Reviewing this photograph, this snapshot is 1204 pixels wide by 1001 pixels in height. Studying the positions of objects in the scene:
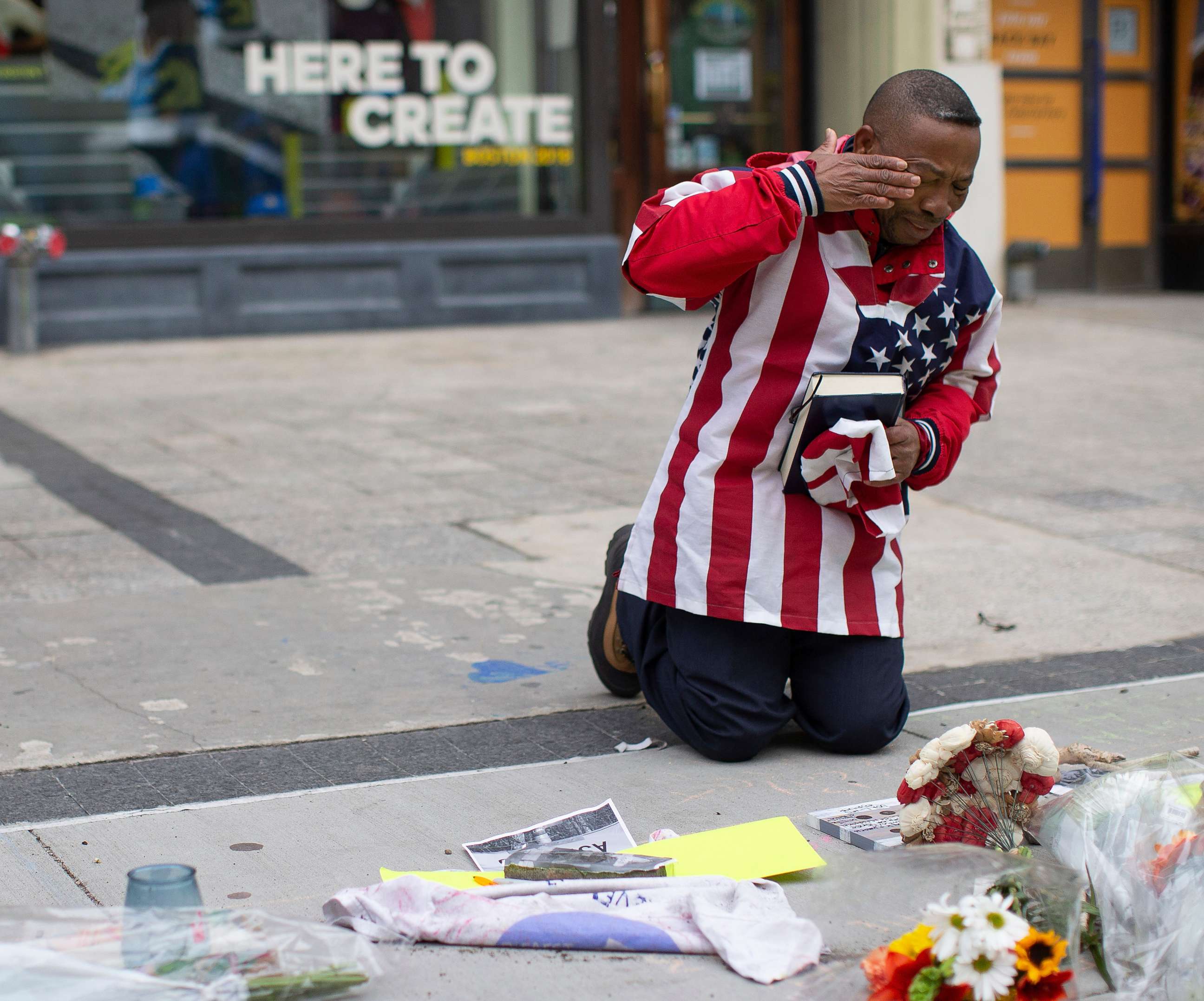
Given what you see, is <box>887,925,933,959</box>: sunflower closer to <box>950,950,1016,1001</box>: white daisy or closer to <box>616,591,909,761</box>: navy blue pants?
<box>950,950,1016,1001</box>: white daisy

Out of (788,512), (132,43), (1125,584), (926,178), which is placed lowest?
(1125,584)

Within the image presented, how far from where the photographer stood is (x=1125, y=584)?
4.77 metres

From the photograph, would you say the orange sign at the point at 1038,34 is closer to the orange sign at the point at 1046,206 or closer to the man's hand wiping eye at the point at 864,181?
the orange sign at the point at 1046,206

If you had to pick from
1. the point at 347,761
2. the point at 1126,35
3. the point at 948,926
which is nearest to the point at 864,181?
the point at 948,926

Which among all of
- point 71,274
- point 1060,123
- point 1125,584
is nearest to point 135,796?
point 1125,584

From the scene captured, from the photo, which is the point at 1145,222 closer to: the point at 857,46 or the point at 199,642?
the point at 857,46

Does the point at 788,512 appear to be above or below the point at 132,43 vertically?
below

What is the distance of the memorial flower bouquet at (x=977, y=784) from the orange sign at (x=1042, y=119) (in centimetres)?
1117

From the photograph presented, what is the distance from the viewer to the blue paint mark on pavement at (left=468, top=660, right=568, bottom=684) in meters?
3.83

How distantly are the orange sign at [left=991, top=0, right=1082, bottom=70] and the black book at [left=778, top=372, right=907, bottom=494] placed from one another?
419 inches

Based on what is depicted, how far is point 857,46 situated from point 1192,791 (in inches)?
423

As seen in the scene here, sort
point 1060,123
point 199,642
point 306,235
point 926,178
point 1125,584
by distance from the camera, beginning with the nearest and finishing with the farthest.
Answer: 1. point 926,178
2. point 199,642
3. point 1125,584
4. point 306,235
5. point 1060,123

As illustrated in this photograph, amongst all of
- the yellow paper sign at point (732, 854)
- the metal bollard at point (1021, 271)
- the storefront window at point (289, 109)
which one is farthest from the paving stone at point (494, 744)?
the metal bollard at point (1021, 271)

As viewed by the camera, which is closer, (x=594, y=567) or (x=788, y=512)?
(x=788, y=512)
